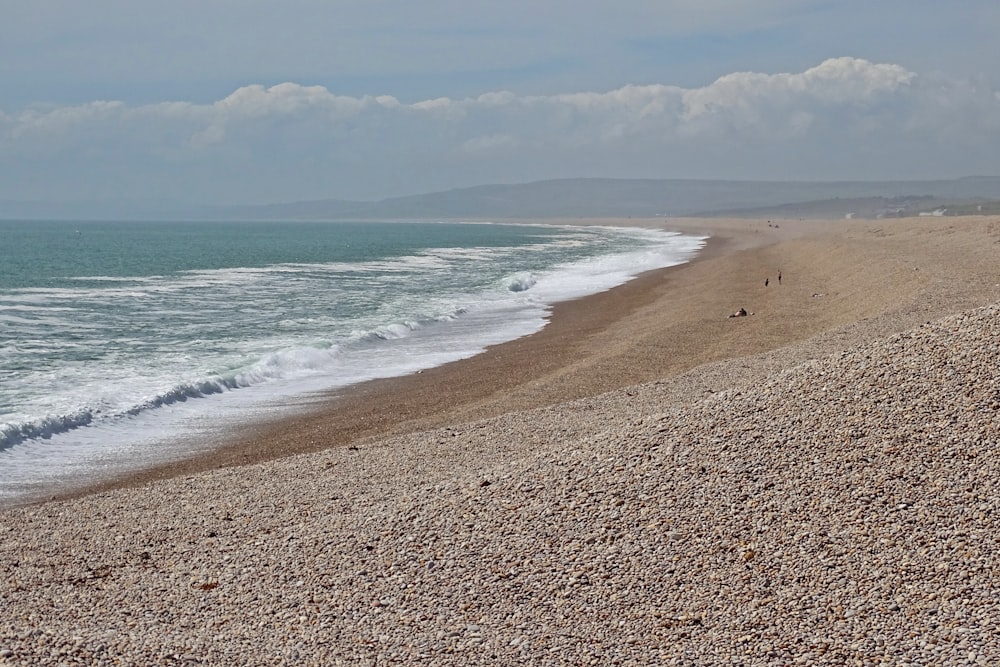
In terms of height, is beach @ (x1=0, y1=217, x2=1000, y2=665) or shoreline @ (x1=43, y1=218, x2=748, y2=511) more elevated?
beach @ (x1=0, y1=217, x2=1000, y2=665)

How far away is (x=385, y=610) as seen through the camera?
21.8 feet

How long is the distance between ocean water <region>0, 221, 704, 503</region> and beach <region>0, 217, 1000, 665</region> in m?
3.10

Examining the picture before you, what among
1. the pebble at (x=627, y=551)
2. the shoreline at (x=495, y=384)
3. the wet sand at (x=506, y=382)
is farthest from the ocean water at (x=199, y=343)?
the pebble at (x=627, y=551)

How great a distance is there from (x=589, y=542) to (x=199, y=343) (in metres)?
18.8

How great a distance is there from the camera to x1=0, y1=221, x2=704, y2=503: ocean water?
14359mm

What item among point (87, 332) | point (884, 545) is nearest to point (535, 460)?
point (884, 545)

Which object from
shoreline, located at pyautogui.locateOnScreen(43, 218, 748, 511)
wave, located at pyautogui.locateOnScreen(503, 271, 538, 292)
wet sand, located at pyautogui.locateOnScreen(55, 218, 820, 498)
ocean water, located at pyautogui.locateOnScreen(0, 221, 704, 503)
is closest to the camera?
shoreline, located at pyautogui.locateOnScreen(43, 218, 748, 511)

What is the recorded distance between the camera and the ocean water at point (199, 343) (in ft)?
47.1

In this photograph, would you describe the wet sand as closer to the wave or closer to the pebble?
the pebble

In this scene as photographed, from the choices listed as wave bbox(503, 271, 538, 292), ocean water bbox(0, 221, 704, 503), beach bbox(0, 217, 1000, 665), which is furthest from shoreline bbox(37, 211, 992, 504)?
wave bbox(503, 271, 538, 292)

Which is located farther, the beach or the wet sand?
the wet sand

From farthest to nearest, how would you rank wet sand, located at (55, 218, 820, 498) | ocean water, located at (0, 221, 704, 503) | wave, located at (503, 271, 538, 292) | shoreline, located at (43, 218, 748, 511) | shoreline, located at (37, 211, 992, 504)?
wave, located at (503, 271, 538, 292)
ocean water, located at (0, 221, 704, 503)
wet sand, located at (55, 218, 820, 498)
shoreline, located at (37, 211, 992, 504)
shoreline, located at (43, 218, 748, 511)

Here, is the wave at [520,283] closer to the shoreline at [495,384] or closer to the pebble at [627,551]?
the shoreline at [495,384]

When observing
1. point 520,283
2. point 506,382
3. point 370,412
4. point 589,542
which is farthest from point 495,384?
point 520,283
